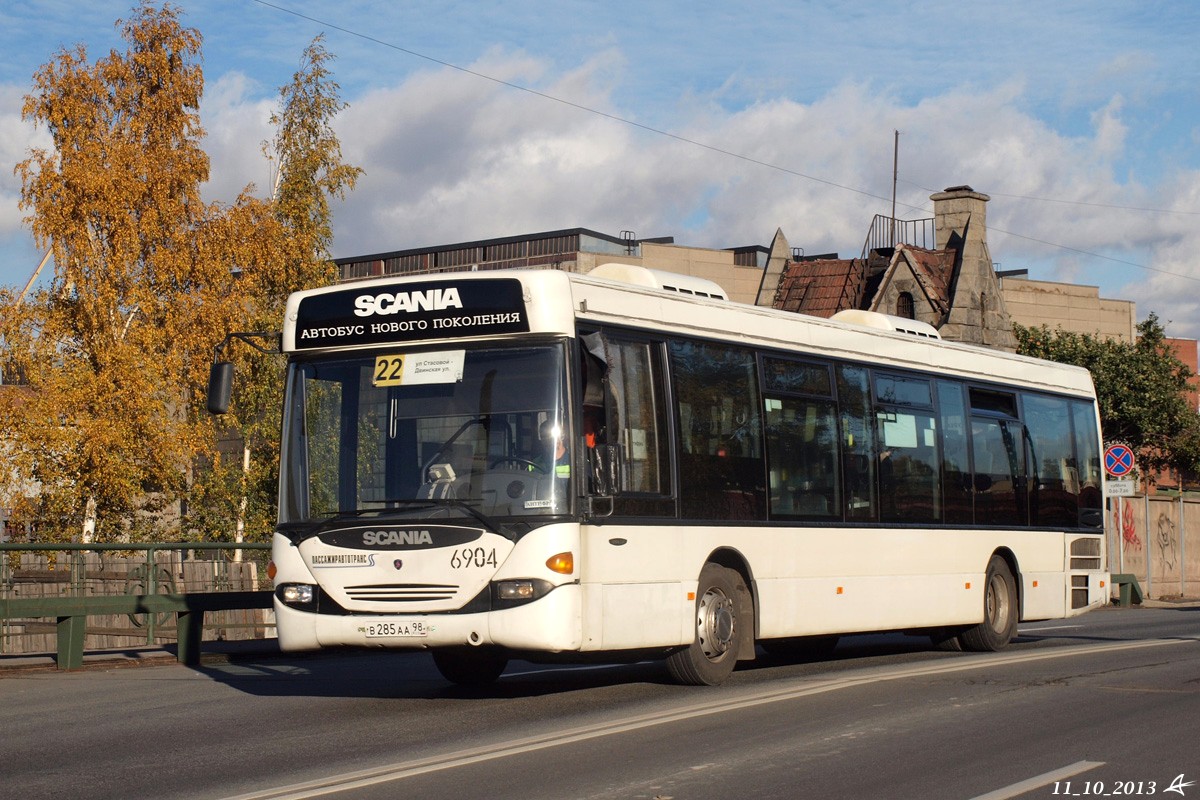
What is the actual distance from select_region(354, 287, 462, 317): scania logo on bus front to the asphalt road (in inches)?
117

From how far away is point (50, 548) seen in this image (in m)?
15.8

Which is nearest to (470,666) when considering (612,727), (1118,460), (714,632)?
(714,632)

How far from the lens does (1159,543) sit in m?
38.1

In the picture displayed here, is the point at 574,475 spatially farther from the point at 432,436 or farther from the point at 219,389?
the point at 219,389

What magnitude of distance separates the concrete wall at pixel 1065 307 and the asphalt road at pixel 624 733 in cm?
7263

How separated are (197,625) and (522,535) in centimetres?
739

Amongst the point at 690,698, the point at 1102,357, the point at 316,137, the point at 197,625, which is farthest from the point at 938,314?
the point at 690,698

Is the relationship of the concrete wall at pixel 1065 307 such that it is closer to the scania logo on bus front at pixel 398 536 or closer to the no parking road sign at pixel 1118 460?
the no parking road sign at pixel 1118 460

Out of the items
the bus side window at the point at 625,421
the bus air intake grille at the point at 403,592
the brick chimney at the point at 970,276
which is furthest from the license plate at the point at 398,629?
the brick chimney at the point at 970,276

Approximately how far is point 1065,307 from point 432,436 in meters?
81.2

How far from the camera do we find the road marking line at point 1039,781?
7.49 m

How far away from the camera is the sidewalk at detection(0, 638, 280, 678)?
16.3 meters

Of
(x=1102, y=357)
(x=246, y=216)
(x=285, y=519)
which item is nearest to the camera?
(x=285, y=519)

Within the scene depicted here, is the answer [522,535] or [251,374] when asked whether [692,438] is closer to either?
[522,535]
